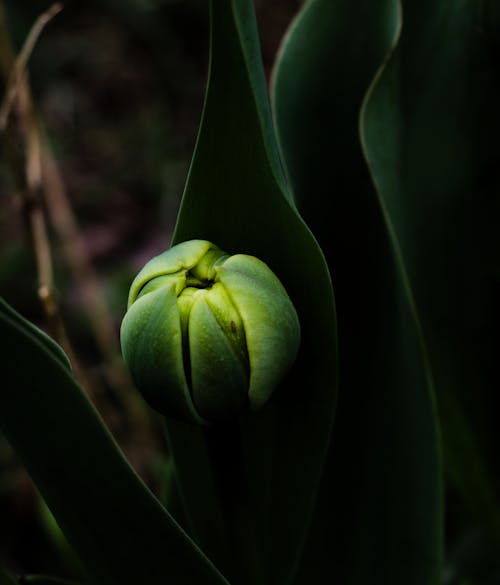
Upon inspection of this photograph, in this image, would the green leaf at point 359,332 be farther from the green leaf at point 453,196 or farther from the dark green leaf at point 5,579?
the dark green leaf at point 5,579

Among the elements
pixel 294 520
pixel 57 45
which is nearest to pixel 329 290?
pixel 294 520

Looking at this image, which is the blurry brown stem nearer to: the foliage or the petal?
the foliage

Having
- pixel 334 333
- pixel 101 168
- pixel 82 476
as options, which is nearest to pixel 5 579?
pixel 82 476

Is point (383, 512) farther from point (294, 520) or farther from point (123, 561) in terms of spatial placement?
point (123, 561)

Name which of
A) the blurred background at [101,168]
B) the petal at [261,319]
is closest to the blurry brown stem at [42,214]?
the blurred background at [101,168]

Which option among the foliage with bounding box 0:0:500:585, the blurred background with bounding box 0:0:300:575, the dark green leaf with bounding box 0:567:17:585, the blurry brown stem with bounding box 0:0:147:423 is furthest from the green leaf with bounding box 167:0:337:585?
the blurred background with bounding box 0:0:300:575

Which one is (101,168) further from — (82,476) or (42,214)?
(82,476)
